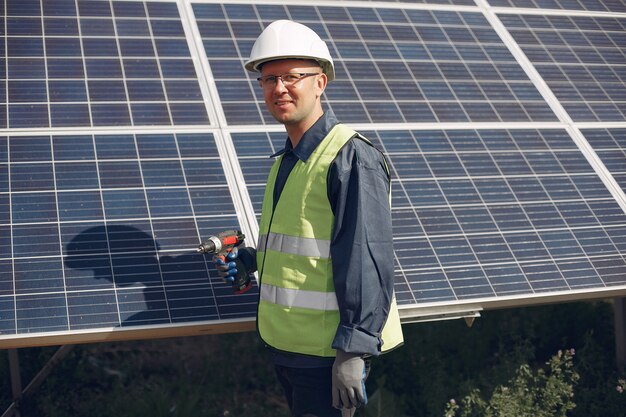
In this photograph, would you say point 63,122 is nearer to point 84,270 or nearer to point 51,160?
point 51,160

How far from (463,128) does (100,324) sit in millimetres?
4145

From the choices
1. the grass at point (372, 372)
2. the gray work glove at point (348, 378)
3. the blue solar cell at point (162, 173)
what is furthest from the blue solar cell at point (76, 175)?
the gray work glove at point (348, 378)

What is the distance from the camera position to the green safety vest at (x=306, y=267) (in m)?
5.41

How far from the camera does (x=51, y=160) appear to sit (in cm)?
736

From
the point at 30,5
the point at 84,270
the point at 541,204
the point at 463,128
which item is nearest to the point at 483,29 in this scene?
the point at 463,128

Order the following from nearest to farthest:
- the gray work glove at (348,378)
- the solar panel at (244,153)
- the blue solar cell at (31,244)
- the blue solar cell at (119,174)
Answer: the gray work glove at (348,378) < the blue solar cell at (31,244) < the solar panel at (244,153) < the blue solar cell at (119,174)

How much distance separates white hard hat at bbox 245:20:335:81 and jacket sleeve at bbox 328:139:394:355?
67 centimetres

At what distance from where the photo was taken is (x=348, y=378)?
5.12 meters

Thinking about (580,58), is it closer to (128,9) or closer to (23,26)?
(128,9)

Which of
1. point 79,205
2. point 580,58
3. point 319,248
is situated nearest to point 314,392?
point 319,248

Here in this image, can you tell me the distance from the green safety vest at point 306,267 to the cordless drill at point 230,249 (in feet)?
2.08

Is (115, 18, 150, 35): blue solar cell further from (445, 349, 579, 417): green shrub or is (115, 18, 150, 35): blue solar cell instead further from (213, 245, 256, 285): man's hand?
(445, 349, 579, 417): green shrub

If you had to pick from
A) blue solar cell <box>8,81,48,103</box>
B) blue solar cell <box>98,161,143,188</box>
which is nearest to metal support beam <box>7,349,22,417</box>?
blue solar cell <box>98,161,143,188</box>

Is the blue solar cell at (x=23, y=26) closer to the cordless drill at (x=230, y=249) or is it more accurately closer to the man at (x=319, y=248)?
the cordless drill at (x=230, y=249)
